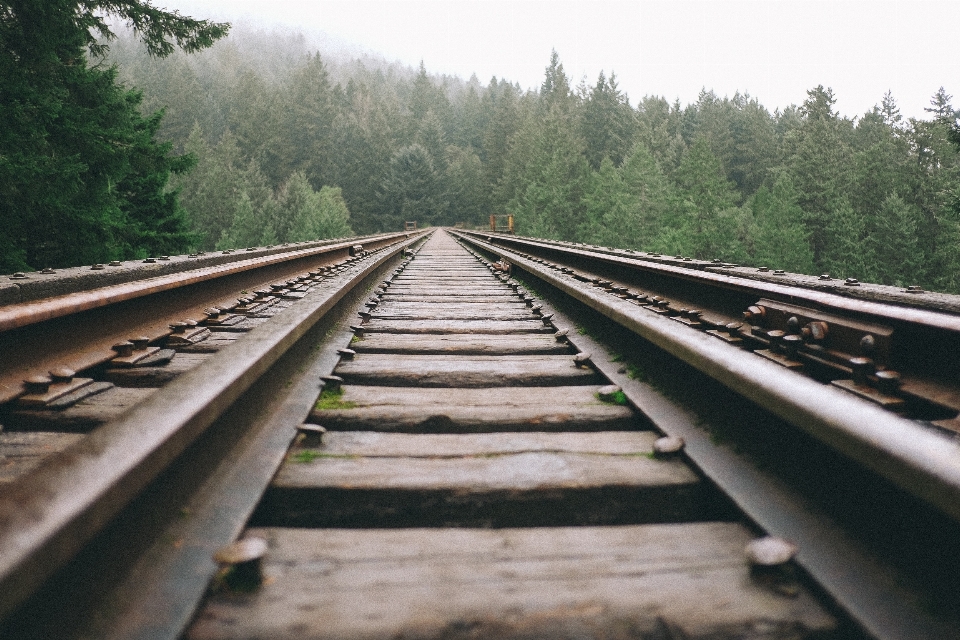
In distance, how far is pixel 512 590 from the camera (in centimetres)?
94

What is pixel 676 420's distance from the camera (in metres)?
1.61

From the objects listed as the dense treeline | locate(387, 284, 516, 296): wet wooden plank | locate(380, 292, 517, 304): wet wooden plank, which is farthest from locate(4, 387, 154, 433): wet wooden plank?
the dense treeline

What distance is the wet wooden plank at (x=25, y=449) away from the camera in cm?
122

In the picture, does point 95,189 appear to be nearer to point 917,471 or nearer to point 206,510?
point 206,510

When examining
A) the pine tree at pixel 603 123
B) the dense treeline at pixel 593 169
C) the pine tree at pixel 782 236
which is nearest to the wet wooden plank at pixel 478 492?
the dense treeline at pixel 593 169

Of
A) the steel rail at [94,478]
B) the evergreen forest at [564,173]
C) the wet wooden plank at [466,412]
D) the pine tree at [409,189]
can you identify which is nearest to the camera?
the steel rail at [94,478]

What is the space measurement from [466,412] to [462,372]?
454mm

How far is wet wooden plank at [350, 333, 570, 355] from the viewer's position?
2660 millimetres

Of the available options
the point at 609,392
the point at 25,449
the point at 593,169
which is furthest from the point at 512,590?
the point at 593,169

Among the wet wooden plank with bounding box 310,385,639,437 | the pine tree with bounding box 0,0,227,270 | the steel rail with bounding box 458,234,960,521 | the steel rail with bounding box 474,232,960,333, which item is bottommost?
the wet wooden plank with bounding box 310,385,639,437

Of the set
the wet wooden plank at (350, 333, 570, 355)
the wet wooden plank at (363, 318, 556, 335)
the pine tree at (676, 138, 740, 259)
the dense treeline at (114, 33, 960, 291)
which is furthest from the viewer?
the pine tree at (676, 138, 740, 259)

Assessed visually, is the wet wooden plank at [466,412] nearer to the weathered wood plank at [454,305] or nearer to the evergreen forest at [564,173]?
the weathered wood plank at [454,305]

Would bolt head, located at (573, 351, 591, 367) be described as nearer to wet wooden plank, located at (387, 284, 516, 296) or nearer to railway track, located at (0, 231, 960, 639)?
railway track, located at (0, 231, 960, 639)

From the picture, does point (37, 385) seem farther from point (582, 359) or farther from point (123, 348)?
point (582, 359)
